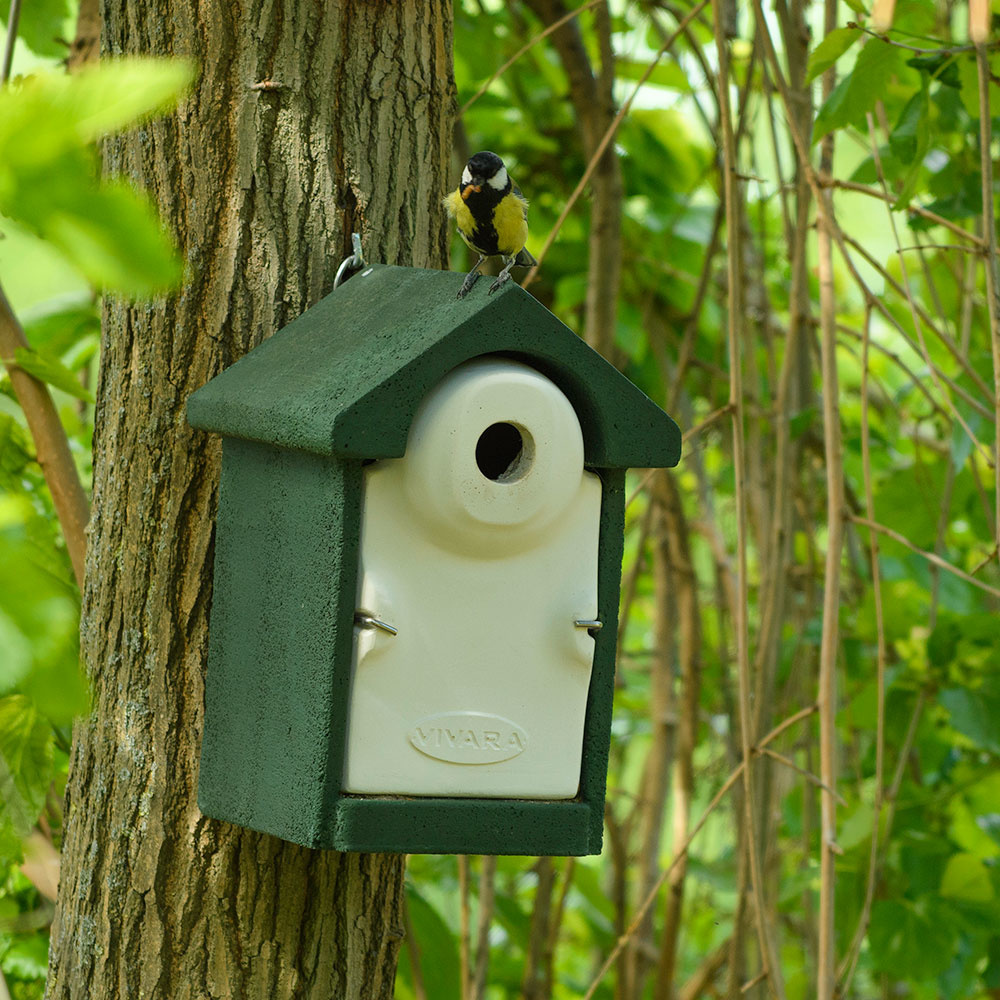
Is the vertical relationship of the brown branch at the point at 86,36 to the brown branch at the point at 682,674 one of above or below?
above

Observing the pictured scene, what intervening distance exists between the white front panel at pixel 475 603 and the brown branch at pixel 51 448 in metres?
0.47

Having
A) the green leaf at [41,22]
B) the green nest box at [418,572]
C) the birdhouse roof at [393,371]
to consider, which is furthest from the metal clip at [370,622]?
the green leaf at [41,22]

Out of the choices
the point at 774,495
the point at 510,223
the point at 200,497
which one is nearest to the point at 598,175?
the point at 774,495

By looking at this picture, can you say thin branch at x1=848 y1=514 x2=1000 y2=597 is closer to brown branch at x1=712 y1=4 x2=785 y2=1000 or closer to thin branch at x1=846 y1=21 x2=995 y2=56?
brown branch at x1=712 y1=4 x2=785 y2=1000

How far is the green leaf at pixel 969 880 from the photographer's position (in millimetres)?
2066

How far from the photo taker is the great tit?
129cm

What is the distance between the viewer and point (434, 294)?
1175mm

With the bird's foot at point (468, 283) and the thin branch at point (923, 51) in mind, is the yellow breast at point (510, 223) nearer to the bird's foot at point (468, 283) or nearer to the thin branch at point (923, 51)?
the bird's foot at point (468, 283)

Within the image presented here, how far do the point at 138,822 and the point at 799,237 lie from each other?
114 centimetres

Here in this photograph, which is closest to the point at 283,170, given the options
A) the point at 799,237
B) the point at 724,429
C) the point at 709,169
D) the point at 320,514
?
the point at 320,514

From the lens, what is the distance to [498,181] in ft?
4.24

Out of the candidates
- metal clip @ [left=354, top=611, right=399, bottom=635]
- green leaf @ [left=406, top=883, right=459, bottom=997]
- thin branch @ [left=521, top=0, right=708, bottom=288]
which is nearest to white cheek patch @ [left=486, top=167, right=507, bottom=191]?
thin branch @ [left=521, top=0, right=708, bottom=288]

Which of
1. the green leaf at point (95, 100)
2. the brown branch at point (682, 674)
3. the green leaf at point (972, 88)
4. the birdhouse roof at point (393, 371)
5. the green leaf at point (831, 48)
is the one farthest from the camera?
the brown branch at point (682, 674)

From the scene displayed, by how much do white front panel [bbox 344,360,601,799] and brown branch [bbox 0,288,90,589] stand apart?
18.7 inches
